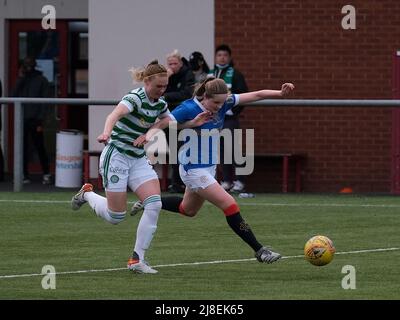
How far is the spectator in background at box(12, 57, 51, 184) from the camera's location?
22844 millimetres

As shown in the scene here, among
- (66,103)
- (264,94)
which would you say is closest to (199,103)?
(264,94)

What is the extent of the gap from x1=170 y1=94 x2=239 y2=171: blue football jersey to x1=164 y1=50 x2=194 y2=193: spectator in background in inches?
255

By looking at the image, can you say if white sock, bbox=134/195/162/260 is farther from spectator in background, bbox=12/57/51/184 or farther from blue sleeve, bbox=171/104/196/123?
spectator in background, bbox=12/57/51/184

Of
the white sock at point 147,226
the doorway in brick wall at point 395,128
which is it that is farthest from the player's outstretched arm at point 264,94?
the doorway in brick wall at point 395,128

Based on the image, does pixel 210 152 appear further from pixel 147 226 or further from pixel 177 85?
pixel 177 85

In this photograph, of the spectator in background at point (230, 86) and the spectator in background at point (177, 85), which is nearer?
the spectator in background at point (177, 85)

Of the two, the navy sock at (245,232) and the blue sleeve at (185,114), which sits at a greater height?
the blue sleeve at (185,114)

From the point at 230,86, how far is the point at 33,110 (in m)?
3.84

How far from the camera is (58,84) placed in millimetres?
25609

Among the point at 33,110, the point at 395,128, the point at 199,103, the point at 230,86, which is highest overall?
the point at 230,86

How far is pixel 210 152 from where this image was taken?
13.3m

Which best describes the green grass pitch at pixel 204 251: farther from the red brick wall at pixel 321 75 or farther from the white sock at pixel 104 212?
the red brick wall at pixel 321 75

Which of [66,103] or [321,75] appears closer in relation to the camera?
[66,103]

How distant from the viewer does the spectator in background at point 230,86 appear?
810 inches
